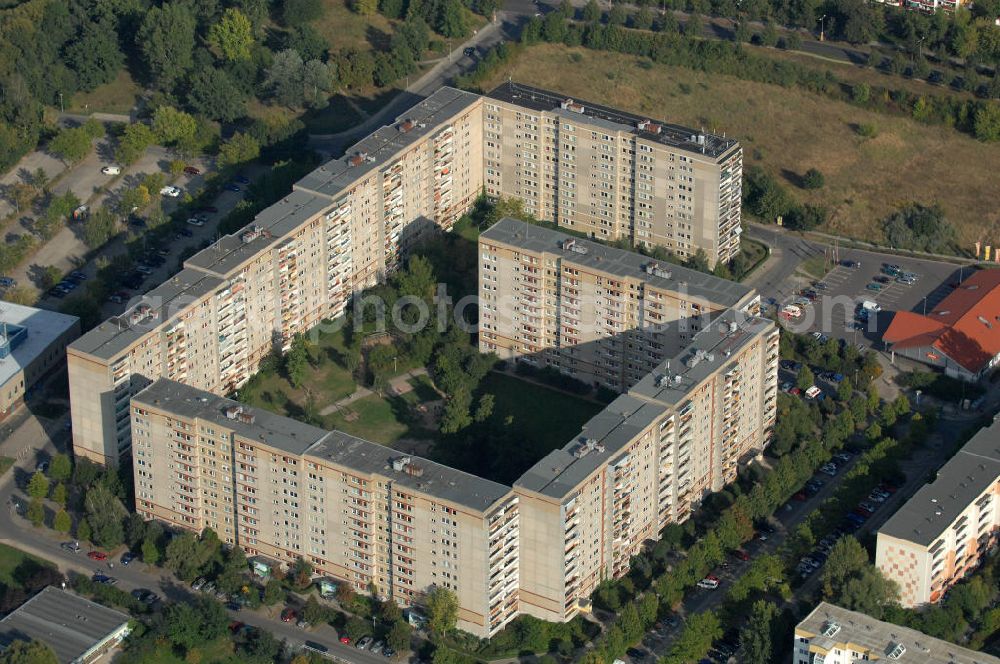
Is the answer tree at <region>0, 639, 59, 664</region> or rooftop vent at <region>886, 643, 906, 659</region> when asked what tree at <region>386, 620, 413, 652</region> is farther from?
rooftop vent at <region>886, 643, 906, 659</region>

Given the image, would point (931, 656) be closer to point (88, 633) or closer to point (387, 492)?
point (387, 492)

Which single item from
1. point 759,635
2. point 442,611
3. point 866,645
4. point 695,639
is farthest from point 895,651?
point 442,611

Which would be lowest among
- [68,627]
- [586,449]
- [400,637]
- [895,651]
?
[400,637]

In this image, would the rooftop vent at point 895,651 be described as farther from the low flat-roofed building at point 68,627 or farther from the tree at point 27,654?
the tree at point 27,654

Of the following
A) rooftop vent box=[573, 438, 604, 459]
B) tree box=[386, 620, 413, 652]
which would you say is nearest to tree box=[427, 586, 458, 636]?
tree box=[386, 620, 413, 652]

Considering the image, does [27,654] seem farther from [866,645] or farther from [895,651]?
[895,651]

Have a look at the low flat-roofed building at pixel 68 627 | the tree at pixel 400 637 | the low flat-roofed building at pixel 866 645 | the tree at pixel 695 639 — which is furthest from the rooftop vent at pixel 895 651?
the low flat-roofed building at pixel 68 627
